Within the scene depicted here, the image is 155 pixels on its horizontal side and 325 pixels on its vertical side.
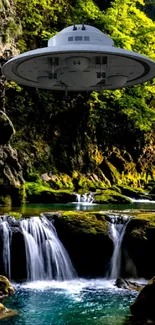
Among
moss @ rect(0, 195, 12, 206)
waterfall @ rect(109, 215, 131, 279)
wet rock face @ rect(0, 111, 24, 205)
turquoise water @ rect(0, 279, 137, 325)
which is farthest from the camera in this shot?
moss @ rect(0, 195, 12, 206)

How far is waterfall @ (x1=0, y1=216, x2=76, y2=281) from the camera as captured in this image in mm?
13508

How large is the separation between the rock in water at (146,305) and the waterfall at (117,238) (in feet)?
15.1

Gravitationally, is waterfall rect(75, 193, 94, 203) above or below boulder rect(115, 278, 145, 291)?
above

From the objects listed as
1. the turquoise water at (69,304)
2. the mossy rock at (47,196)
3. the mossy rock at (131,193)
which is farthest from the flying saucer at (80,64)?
the mossy rock at (131,193)

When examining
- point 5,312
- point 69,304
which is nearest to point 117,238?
point 69,304

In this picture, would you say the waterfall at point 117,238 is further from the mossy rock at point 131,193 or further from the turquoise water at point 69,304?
the mossy rock at point 131,193

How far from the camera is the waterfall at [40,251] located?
1351 cm

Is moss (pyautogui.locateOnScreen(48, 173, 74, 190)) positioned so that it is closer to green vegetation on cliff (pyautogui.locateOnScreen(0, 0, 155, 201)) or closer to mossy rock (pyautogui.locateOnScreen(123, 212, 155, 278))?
green vegetation on cliff (pyautogui.locateOnScreen(0, 0, 155, 201))

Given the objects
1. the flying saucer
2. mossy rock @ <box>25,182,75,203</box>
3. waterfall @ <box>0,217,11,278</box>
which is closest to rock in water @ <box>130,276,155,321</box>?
A: waterfall @ <box>0,217,11,278</box>

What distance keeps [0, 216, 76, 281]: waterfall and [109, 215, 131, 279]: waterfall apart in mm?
1151

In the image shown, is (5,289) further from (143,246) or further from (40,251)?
(143,246)

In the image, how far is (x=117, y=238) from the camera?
14.2 meters

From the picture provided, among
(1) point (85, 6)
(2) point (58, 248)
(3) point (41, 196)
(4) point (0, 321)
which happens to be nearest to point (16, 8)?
(1) point (85, 6)

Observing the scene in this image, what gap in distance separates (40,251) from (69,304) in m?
3.44
